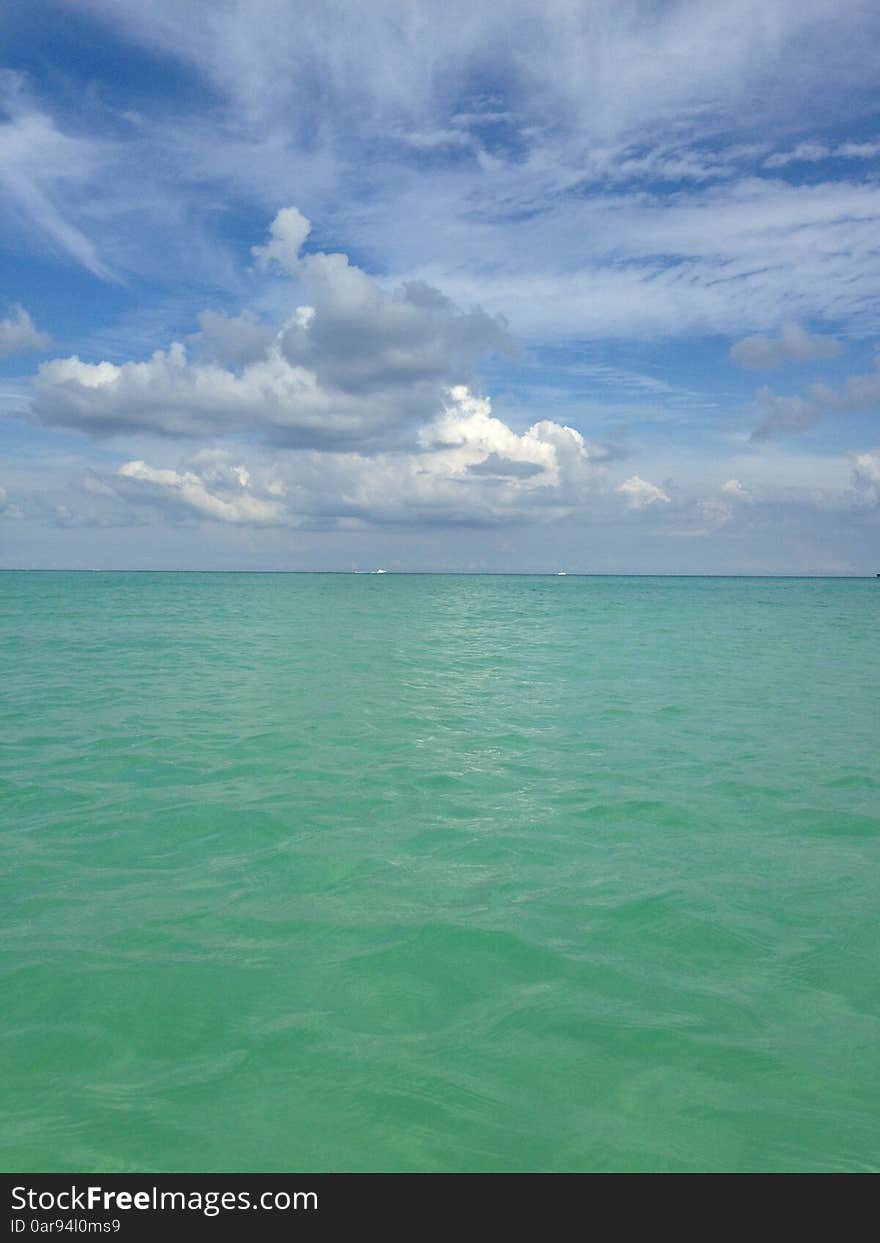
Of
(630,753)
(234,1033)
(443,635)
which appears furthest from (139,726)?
(443,635)

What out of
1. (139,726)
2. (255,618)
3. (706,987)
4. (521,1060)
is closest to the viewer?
(521,1060)

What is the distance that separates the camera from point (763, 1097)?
16.1 ft

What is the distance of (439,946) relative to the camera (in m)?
6.77

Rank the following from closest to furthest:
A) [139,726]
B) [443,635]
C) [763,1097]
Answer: [763,1097], [139,726], [443,635]

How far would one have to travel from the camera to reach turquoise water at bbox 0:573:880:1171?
4633mm

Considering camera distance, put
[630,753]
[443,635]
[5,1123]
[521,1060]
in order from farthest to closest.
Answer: [443,635] → [630,753] → [521,1060] → [5,1123]

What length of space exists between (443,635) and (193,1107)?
37745 mm

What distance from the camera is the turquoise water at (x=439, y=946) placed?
4.63 meters

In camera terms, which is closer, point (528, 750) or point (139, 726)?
point (528, 750)
